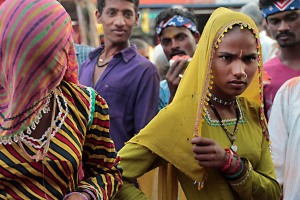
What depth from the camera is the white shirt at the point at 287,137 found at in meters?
4.38

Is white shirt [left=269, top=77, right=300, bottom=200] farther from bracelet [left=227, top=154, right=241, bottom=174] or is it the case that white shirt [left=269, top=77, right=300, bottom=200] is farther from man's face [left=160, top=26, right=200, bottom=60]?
man's face [left=160, top=26, right=200, bottom=60]

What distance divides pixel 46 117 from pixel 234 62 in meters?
1.23

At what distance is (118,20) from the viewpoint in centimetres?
535

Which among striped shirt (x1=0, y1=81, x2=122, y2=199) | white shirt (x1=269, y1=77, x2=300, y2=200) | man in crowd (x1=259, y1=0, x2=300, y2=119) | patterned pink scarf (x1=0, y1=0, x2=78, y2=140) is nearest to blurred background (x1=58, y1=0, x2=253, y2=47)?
man in crowd (x1=259, y1=0, x2=300, y2=119)

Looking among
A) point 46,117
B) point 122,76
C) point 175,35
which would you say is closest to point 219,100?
point 46,117

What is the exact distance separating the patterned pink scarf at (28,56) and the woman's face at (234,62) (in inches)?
46.1

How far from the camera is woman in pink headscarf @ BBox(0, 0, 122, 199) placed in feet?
8.54

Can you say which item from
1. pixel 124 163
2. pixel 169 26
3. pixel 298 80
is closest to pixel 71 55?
pixel 124 163

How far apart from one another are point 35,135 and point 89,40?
8621 mm

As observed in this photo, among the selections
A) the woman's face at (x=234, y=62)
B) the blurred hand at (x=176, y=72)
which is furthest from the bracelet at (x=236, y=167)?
the blurred hand at (x=176, y=72)

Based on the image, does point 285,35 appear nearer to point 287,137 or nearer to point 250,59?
point 287,137

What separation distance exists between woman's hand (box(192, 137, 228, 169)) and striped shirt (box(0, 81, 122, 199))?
45cm

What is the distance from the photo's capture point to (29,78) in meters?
2.62

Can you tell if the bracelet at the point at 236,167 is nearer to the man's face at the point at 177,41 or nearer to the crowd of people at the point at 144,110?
the crowd of people at the point at 144,110
